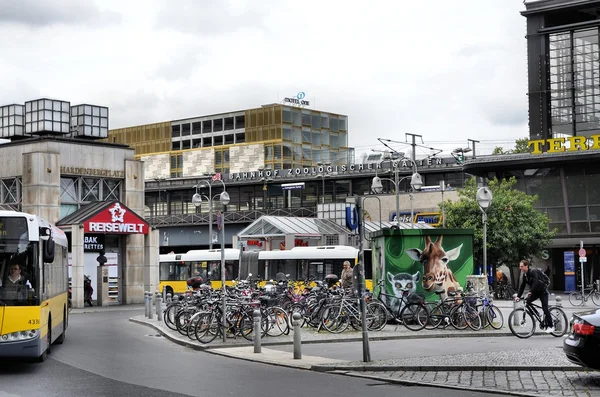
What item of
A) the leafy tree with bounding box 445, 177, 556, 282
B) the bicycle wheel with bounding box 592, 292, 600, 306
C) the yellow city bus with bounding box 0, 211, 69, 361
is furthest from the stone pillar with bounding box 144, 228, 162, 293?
the yellow city bus with bounding box 0, 211, 69, 361

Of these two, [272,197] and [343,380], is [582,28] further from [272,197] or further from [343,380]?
[343,380]

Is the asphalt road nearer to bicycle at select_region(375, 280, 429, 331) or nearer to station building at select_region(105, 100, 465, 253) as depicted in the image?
bicycle at select_region(375, 280, 429, 331)

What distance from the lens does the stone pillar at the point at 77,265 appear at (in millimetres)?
42406

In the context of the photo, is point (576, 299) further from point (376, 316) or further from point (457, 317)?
point (376, 316)

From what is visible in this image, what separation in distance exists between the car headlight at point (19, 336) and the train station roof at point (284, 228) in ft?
130

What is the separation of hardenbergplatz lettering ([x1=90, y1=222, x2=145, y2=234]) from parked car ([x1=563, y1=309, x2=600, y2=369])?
32.8 meters

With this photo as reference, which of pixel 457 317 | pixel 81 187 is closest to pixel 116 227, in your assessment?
pixel 81 187

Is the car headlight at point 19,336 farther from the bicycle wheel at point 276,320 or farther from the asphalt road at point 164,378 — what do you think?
the bicycle wheel at point 276,320

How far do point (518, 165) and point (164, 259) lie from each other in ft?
79.6

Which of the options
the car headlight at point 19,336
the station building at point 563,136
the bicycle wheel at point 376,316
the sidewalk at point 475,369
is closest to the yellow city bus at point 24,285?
the car headlight at point 19,336

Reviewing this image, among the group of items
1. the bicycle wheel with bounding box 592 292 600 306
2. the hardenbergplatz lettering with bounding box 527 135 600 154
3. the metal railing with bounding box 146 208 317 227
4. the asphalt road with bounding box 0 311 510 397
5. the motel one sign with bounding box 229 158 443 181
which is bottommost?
the bicycle wheel with bounding box 592 292 600 306

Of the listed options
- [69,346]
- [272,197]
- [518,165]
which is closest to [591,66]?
[518,165]

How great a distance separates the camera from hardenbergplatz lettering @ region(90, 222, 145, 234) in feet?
142

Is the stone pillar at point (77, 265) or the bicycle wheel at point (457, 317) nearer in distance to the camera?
the bicycle wheel at point (457, 317)
